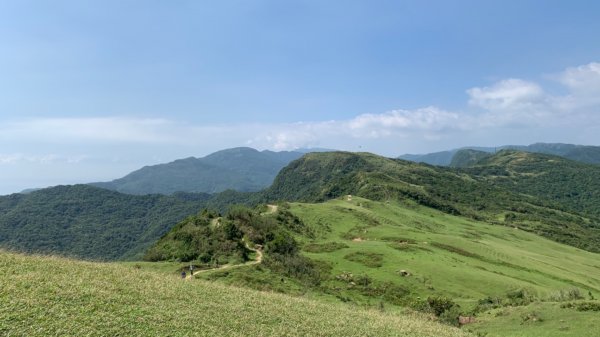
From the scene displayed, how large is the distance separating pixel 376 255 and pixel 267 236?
21.0 meters

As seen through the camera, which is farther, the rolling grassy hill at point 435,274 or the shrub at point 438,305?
the shrub at point 438,305

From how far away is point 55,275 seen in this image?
24.8 m

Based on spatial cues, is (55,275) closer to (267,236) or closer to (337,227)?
(267,236)

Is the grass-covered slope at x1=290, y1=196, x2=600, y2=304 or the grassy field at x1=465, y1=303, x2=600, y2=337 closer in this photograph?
the grassy field at x1=465, y1=303, x2=600, y2=337

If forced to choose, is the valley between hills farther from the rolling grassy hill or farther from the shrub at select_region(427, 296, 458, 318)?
the rolling grassy hill

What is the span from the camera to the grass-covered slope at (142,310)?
19.0 metres

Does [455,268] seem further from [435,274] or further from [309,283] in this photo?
[309,283]

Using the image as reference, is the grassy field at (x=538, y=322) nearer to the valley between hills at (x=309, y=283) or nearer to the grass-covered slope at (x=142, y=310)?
the valley between hills at (x=309, y=283)

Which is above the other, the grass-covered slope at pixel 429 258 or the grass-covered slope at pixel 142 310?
the grass-covered slope at pixel 142 310

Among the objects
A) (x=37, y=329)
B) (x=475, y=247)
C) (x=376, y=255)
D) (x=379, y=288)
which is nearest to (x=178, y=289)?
(x=37, y=329)

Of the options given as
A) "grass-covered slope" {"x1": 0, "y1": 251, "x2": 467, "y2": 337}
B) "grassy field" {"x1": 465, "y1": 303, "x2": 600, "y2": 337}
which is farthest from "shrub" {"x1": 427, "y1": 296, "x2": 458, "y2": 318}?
"grass-covered slope" {"x1": 0, "y1": 251, "x2": 467, "y2": 337}

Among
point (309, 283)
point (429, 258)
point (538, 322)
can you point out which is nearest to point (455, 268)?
point (429, 258)

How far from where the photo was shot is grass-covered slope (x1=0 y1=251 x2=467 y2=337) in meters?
19.0

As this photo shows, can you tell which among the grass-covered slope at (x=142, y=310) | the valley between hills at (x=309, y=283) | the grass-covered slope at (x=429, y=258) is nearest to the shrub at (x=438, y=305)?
the valley between hills at (x=309, y=283)
